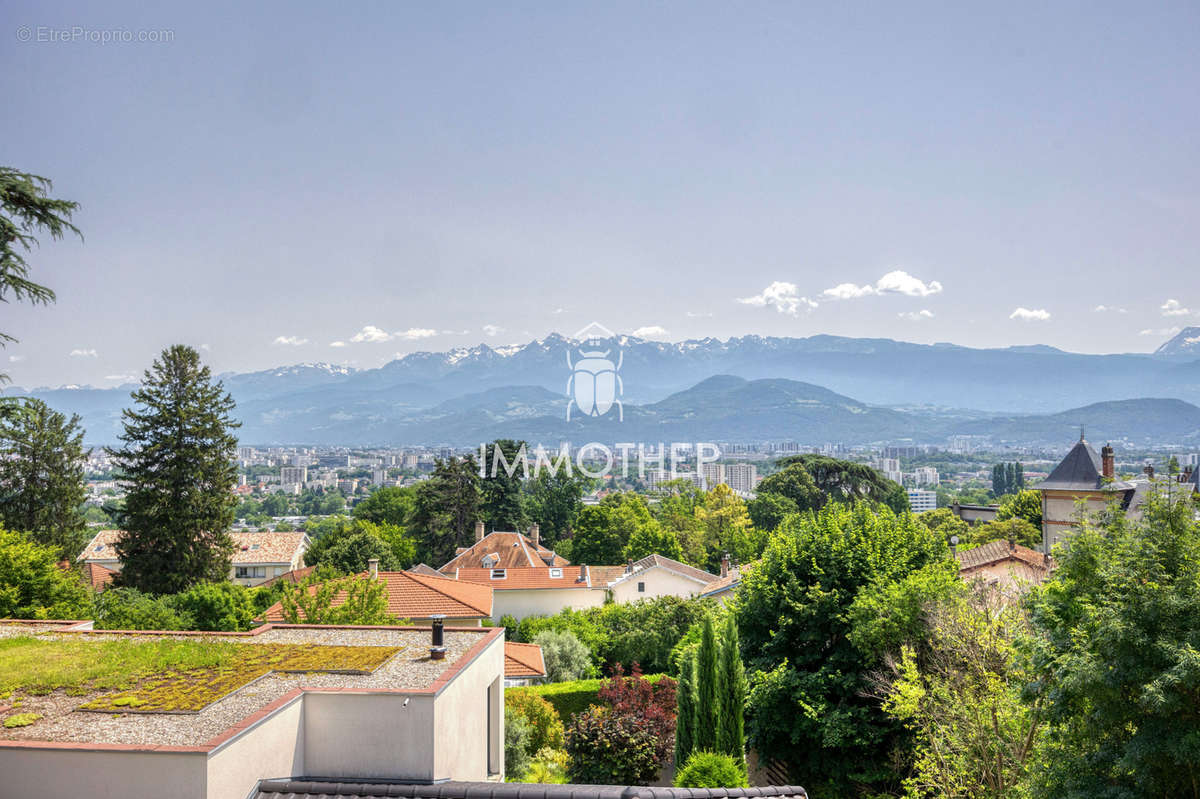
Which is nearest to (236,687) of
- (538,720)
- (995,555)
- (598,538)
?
(538,720)

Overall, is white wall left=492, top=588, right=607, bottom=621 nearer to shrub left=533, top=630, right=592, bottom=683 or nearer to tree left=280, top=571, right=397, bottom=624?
shrub left=533, top=630, right=592, bottom=683

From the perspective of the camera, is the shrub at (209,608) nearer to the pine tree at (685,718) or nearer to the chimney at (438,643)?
the pine tree at (685,718)

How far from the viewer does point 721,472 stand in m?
153

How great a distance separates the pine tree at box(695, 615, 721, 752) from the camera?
14.6 m

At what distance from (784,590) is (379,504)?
58.7 metres

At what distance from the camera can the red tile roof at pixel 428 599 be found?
77.0 ft

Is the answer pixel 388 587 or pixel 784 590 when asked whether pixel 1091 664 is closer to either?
pixel 784 590

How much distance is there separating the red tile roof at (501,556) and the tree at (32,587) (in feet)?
79.7

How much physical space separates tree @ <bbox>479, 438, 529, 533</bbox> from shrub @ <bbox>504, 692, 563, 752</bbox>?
1565 inches

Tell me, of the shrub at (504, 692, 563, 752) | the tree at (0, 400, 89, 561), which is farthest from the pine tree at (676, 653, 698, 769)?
the tree at (0, 400, 89, 561)

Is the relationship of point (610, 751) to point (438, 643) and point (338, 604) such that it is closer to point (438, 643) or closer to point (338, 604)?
point (338, 604)

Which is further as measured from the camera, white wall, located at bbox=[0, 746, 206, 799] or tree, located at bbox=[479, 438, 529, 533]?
tree, located at bbox=[479, 438, 529, 533]

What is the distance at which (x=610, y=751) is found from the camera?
669 inches

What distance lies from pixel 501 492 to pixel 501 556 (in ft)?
50.2
